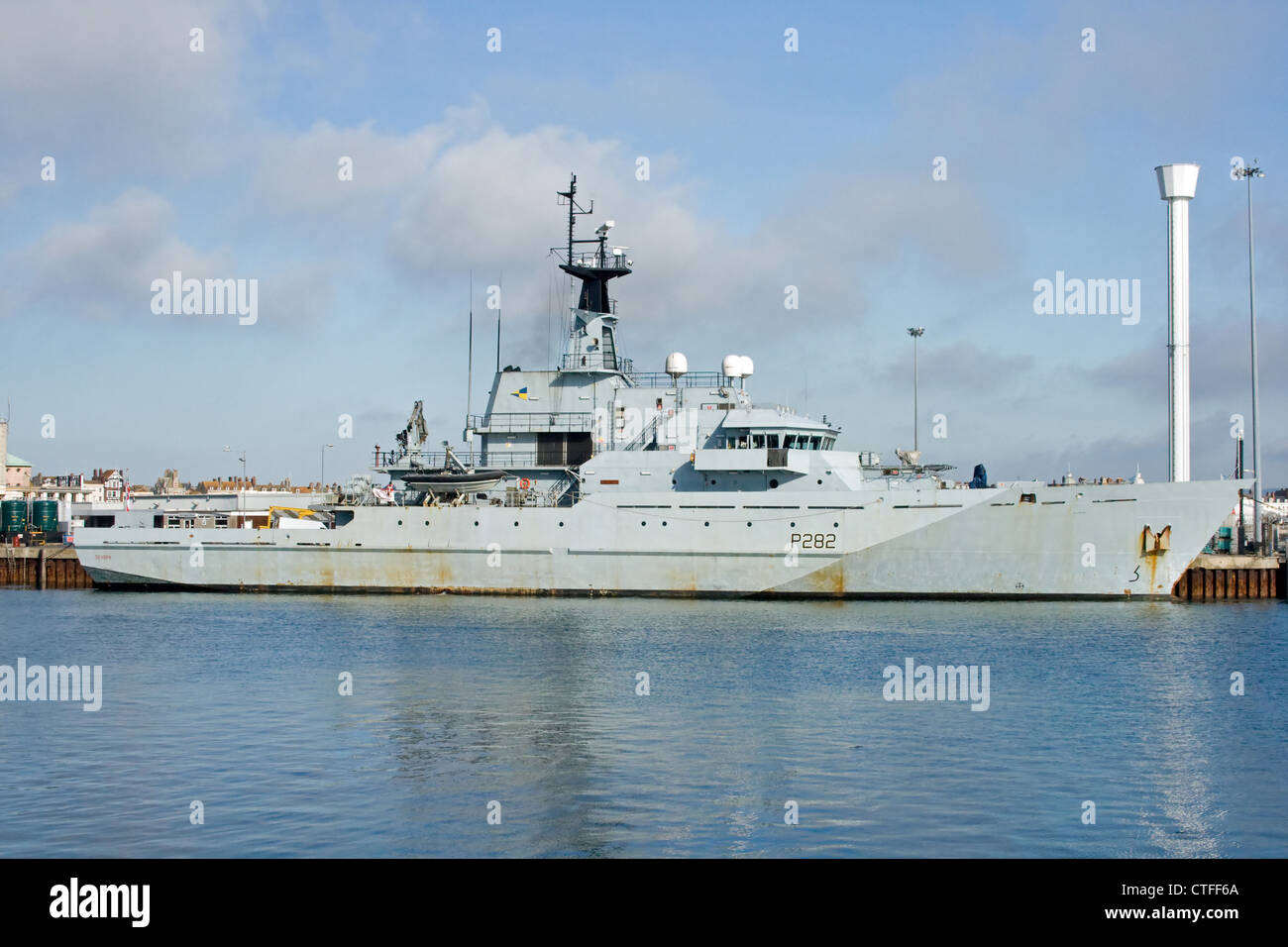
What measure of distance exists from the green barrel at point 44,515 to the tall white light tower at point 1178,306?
2103 inches

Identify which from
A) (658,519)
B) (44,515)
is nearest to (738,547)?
(658,519)

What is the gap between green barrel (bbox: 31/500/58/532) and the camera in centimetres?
6116

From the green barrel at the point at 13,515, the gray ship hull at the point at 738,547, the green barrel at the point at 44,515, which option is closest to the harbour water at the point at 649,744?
→ the gray ship hull at the point at 738,547

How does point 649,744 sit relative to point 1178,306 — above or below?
below

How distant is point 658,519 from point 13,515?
140 ft

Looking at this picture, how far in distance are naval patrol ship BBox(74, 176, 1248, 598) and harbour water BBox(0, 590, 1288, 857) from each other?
4.13m

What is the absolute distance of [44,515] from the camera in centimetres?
6150

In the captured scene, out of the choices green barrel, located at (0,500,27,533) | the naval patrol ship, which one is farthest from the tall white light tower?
green barrel, located at (0,500,27,533)

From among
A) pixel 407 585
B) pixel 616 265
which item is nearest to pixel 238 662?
pixel 407 585

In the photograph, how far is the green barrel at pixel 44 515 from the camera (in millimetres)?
61156

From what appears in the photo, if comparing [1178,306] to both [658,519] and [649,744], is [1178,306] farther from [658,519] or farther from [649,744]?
[649,744]

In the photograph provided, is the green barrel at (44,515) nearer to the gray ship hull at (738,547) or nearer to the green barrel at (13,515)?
the green barrel at (13,515)

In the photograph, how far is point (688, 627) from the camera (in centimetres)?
2622
